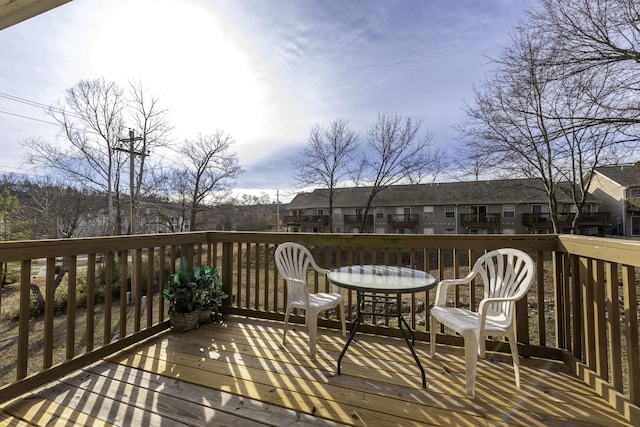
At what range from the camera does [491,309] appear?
2.15 m

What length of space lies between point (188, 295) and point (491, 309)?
2.77 meters

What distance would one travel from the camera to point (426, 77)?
235 inches

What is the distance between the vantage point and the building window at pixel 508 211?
17203mm

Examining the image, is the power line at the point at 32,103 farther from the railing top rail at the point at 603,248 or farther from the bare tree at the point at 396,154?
the bare tree at the point at 396,154

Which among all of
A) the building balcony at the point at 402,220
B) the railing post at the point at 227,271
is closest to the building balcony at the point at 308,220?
the building balcony at the point at 402,220

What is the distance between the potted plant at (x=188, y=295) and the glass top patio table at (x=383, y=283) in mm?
1420

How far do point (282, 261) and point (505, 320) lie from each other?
5.98ft

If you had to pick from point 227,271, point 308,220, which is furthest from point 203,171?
point 227,271

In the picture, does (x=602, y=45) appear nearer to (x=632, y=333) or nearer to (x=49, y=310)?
(x=632, y=333)

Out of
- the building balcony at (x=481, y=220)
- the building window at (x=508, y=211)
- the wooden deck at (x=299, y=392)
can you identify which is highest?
the building window at (x=508, y=211)

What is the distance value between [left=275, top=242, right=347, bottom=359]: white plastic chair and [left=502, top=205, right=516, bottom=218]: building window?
18.7 m

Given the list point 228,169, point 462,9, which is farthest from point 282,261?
point 228,169

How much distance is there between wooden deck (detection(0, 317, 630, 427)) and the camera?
1.50m

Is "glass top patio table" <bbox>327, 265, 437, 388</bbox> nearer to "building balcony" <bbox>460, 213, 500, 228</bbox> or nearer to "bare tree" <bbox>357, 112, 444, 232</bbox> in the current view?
"bare tree" <bbox>357, 112, 444, 232</bbox>
